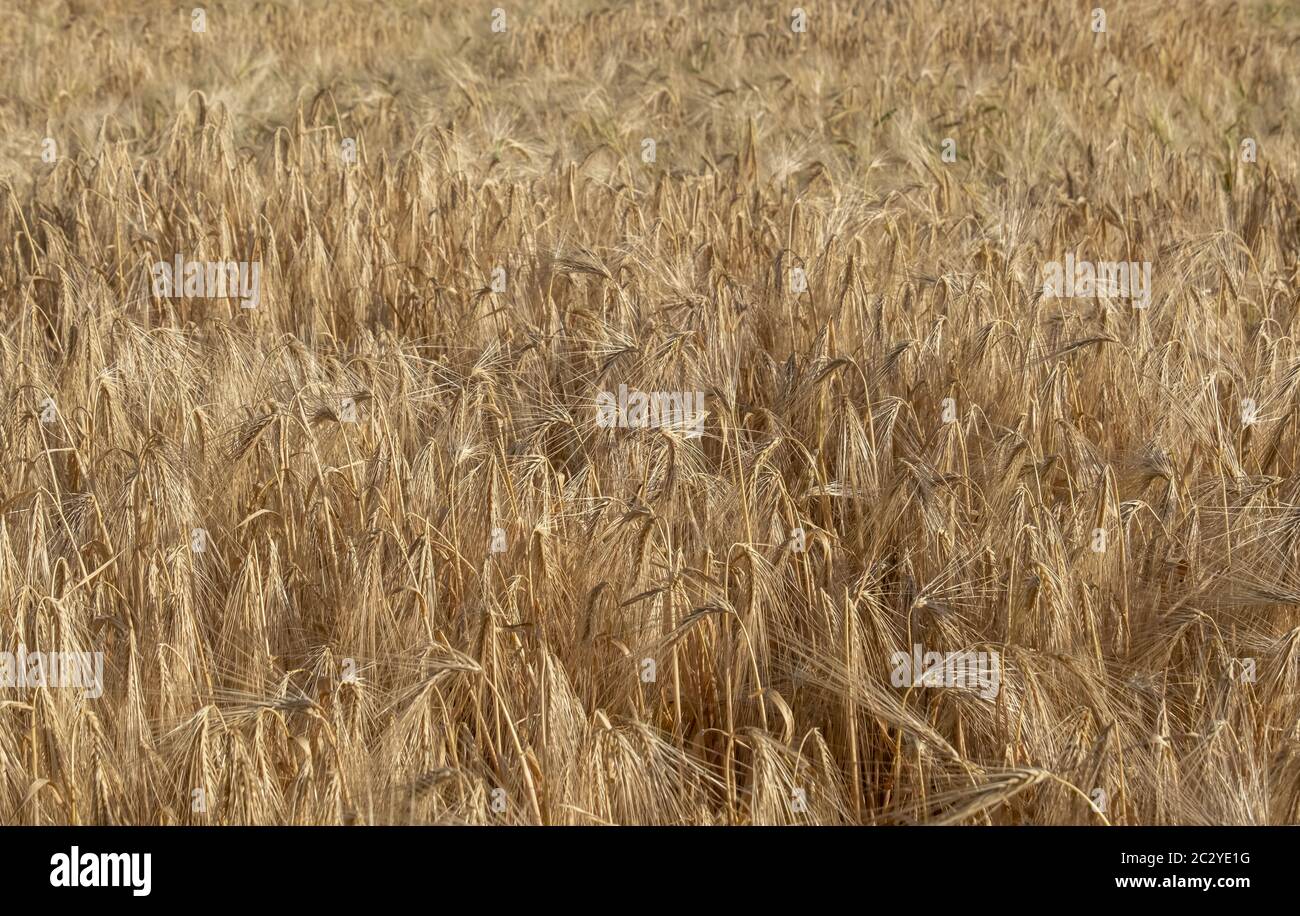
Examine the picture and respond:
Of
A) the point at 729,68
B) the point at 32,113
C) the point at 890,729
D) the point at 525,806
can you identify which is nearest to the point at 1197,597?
the point at 890,729

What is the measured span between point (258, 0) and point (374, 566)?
8484mm

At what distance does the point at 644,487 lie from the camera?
237 centimetres

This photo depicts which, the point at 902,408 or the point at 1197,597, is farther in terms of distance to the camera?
the point at 902,408

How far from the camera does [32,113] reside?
6.03 meters

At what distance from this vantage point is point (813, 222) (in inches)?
155

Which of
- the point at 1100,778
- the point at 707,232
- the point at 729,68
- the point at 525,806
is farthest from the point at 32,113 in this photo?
the point at 1100,778

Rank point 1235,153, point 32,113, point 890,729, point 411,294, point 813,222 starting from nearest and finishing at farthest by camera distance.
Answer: point 890,729, point 411,294, point 813,222, point 1235,153, point 32,113

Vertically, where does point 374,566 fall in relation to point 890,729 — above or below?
above

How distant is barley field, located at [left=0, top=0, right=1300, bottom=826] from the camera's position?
188cm

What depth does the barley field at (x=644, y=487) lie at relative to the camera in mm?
1877

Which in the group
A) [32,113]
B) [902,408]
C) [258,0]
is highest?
[258,0]

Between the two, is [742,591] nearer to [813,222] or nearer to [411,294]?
[411,294]

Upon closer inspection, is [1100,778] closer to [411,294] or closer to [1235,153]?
[411,294]

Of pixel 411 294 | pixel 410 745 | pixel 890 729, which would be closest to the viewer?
pixel 410 745
